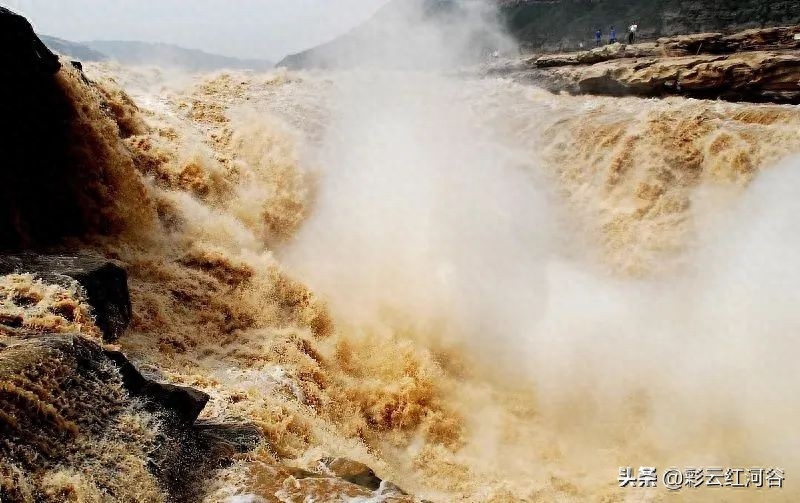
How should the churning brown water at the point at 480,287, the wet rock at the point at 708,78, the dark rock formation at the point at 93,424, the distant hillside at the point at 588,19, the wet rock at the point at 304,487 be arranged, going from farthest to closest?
the distant hillside at the point at 588,19, the wet rock at the point at 708,78, the churning brown water at the point at 480,287, the wet rock at the point at 304,487, the dark rock formation at the point at 93,424

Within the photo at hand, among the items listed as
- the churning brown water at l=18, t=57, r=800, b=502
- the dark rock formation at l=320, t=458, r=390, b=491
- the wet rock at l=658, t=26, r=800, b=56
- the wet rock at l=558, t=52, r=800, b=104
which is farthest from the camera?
the wet rock at l=658, t=26, r=800, b=56

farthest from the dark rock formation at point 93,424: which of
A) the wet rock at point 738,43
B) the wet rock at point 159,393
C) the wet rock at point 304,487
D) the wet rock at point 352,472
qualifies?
the wet rock at point 738,43

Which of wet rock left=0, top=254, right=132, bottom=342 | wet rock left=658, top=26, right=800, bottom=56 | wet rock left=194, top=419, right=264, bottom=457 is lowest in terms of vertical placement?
wet rock left=194, top=419, right=264, bottom=457

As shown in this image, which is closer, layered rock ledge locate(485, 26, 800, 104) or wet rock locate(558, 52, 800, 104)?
wet rock locate(558, 52, 800, 104)

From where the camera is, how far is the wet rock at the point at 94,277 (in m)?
5.27

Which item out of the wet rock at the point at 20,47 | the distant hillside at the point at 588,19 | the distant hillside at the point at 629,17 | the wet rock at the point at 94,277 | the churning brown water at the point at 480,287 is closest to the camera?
the wet rock at the point at 94,277

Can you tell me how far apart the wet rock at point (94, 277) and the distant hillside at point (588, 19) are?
24.3m

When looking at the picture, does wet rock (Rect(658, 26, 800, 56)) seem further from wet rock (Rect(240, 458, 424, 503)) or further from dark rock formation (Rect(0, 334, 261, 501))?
dark rock formation (Rect(0, 334, 261, 501))

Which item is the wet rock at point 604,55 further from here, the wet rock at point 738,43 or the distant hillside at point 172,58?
the distant hillside at point 172,58

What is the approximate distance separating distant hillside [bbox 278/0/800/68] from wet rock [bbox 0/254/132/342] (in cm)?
2427

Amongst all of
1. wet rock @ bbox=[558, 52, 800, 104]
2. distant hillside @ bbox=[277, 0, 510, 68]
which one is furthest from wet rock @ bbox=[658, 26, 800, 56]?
distant hillside @ bbox=[277, 0, 510, 68]

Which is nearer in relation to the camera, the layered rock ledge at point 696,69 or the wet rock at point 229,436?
the wet rock at point 229,436

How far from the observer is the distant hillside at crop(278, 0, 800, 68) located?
2534 cm

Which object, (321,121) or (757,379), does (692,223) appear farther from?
(321,121)
